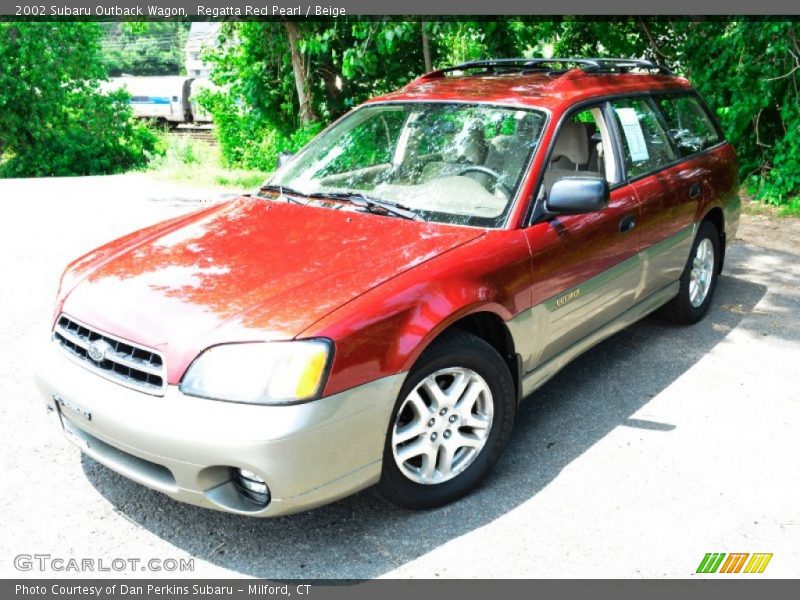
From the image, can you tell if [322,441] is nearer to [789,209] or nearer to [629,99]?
[629,99]

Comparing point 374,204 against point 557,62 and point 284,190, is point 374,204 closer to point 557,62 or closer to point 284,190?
point 284,190

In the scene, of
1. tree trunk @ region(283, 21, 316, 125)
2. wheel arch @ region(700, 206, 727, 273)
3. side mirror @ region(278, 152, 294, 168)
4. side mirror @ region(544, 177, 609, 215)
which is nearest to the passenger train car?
tree trunk @ region(283, 21, 316, 125)

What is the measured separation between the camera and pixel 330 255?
331cm

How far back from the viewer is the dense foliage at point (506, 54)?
9219 millimetres

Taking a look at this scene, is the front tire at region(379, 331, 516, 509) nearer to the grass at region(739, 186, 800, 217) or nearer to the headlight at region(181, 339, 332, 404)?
the headlight at region(181, 339, 332, 404)

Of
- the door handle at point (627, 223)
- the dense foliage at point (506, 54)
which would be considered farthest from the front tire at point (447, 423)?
the dense foliage at point (506, 54)

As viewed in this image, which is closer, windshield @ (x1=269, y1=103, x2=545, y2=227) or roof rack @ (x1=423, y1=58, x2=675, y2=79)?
windshield @ (x1=269, y1=103, x2=545, y2=227)

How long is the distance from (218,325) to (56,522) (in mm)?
1209

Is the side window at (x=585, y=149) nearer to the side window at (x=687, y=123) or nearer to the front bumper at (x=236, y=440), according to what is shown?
the side window at (x=687, y=123)

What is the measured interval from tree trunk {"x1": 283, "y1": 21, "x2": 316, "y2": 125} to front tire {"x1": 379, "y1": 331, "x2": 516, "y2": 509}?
951cm

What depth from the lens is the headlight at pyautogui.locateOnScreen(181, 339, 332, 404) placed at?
2.73 metres

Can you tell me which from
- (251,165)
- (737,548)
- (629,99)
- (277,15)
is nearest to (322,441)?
(737,548)

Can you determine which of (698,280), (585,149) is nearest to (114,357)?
(585,149)

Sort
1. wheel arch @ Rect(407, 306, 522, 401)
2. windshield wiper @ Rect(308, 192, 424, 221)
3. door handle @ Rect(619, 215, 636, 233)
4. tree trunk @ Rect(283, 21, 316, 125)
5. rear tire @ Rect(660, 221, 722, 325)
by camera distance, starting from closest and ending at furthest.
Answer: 1. wheel arch @ Rect(407, 306, 522, 401)
2. windshield wiper @ Rect(308, 192, 424, 221)
3. door handle @ Rect(619, 215, 636, 233)
4. rear tire @ Rect(660, 221, 722, 325)
5. tree trunk @ Rect(283, 21, 316, 125)
